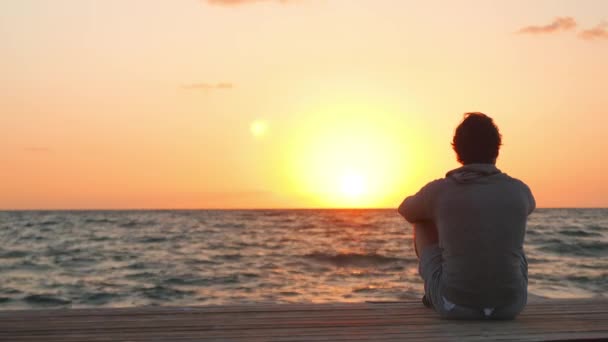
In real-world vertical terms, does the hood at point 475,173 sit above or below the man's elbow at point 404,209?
above

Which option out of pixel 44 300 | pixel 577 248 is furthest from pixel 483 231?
pixel 577 248

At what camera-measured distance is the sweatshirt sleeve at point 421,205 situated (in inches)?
172

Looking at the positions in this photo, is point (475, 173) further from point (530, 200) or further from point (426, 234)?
point (426, 234)

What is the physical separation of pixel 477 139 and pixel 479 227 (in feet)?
1.72

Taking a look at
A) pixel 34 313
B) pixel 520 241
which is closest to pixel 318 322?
pixel 520 241

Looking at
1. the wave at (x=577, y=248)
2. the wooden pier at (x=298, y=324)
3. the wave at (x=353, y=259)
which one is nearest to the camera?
the wooden pier at (x=298, y=324)

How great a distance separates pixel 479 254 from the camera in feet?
13.9

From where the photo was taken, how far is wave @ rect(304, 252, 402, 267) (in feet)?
69.6

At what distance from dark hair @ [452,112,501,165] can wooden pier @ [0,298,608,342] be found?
3.27 ft

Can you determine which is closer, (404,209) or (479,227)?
(479,227)

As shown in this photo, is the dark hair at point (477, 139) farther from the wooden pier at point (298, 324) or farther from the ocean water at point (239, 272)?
the ocean water at point (239, 272)

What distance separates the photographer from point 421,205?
4.43 metres

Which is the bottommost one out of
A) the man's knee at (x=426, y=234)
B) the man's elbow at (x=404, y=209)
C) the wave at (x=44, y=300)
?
the wave at (x=44, y=300)

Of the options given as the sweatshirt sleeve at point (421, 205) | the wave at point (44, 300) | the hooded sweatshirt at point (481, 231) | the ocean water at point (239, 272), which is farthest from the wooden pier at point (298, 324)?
the wave at point (44, 300)
